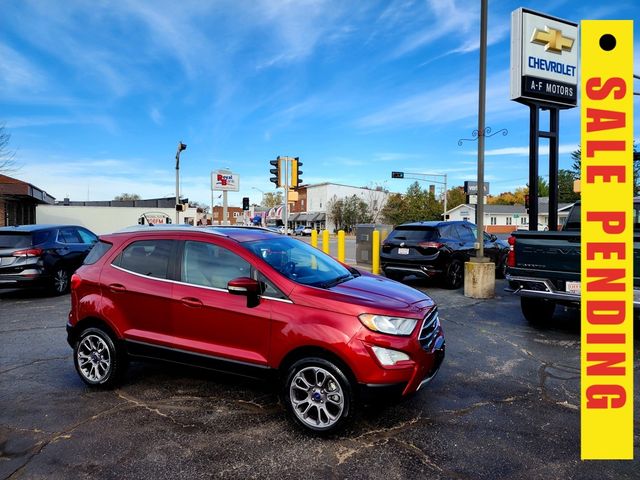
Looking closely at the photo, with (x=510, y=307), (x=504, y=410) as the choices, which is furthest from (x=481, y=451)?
(x=510, y=307)

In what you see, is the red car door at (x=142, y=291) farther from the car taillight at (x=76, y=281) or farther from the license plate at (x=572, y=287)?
the license plate at (x=572, y=287)

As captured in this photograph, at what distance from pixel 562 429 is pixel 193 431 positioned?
299cm

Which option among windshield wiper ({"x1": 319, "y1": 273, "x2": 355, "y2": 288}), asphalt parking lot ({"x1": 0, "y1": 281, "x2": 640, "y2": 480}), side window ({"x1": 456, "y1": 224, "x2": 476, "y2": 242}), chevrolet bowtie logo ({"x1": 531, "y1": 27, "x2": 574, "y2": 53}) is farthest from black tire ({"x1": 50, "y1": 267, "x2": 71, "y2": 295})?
chevrolet bowtie logo ({"x1": 531, "y1": 27, "x2": 574, "y2": 53})

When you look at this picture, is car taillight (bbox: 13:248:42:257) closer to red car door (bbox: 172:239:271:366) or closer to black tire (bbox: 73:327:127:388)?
black tire (bbox: 73:327:127:388)

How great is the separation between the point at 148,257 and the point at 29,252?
6788 millimetres

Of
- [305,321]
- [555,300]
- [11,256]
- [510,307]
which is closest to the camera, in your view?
[305,321]

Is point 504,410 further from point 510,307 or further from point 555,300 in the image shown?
point 510,307

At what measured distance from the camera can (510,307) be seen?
28.1 ft

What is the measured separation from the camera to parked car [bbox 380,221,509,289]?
10266 mm

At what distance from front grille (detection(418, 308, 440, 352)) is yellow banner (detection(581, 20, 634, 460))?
224 centimetres

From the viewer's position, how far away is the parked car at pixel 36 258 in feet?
30.5

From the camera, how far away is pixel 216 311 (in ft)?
12.6

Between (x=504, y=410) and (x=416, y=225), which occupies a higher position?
(x=416, y=225)

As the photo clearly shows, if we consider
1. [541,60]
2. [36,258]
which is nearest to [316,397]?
[36,258]
